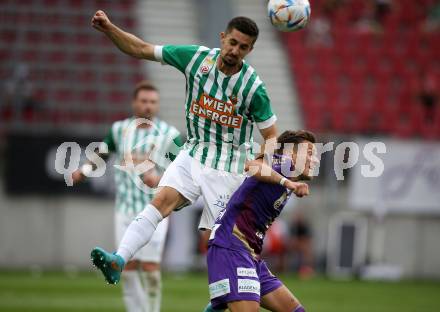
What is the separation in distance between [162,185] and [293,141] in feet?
3.79

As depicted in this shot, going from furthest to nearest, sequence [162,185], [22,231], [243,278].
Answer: [22,231] < [162,185] < [243,278]

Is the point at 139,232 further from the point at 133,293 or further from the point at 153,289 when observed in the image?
the point at 153,289

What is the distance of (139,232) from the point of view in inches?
283

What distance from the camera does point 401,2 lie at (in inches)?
945

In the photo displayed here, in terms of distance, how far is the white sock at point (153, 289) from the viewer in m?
9.61

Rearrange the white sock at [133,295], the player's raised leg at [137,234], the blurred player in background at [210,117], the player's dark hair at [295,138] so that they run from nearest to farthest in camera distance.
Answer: the player's raised leg at [137,234] → the player's dark hair at [295,138] → the blurred player in background at [210,117] → the white sock at [133,295]

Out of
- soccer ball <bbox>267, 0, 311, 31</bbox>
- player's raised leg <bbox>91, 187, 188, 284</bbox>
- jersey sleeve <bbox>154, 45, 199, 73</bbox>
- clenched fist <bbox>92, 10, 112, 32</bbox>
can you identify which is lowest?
player's raised leg <bbox>91, 187, 188, 284</bbox>

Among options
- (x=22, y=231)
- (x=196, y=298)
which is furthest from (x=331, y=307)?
(x=22, y=231)

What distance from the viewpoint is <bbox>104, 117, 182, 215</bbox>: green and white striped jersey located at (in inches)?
392

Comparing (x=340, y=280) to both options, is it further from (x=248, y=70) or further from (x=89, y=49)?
(x=248, y=70)

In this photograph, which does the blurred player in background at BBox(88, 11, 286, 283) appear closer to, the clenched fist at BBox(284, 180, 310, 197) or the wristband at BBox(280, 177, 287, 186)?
the wristband at BBox(280, 177, 287, 186)

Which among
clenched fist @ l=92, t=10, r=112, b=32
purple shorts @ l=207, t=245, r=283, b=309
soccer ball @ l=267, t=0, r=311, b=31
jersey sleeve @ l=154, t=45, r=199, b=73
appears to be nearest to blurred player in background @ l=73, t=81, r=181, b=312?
jersey sleeve @ l=154, t=45, r=199, b=73

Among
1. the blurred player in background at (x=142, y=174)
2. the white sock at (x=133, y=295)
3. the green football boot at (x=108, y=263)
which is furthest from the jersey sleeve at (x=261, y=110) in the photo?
the white sock at (x=133, y=295)

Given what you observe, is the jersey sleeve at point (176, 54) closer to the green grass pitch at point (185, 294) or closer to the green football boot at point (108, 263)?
the green football boot at point (108, 263)
